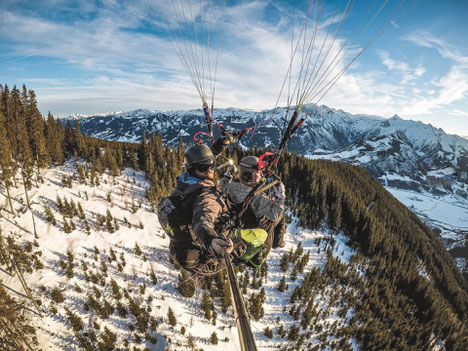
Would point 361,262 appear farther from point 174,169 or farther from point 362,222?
point 174,169

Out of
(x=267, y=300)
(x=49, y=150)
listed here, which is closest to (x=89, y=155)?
(x=49, y=150)

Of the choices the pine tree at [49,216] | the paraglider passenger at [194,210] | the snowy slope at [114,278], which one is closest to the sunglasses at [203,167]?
the paraglider passenger at [194,210]

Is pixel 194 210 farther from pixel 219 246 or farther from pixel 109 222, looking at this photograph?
pixel 109 222

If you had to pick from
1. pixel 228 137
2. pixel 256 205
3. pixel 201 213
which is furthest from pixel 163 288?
pixel 201 213

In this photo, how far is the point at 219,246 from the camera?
302cm

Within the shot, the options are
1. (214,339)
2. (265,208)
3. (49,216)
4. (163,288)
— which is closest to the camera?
(265,208)

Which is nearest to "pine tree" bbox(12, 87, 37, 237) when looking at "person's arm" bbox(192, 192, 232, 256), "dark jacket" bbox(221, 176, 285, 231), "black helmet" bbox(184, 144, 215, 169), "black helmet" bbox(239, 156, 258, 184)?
"black helmet" bbox(184, 144, 215, 169)

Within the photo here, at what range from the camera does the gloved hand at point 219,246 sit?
2.98m

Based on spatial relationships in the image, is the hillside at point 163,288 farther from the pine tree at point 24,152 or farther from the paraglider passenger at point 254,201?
the paraglider passenger at point 254,201

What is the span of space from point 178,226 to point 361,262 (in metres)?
50.5

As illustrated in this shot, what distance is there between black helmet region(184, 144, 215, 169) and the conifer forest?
11337 millimetres

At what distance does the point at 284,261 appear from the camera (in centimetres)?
3105

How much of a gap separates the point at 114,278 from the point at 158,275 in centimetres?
481

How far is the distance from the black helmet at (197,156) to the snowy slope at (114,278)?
751 inches
